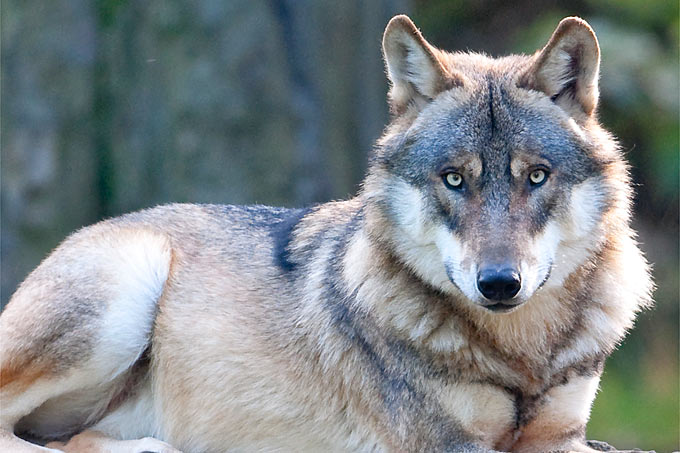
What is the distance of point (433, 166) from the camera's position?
5281mm

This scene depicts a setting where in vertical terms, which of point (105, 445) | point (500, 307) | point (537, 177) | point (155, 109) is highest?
point (537, 177)

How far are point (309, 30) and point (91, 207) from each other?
3748mm

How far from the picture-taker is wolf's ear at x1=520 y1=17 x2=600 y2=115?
533cm

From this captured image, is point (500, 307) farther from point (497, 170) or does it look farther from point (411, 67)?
point (411, 67)

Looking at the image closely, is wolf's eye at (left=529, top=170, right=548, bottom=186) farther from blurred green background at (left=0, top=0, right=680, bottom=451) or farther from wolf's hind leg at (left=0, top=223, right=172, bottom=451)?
blurred green background at (left=0, top=0, right=680, bottom=451)

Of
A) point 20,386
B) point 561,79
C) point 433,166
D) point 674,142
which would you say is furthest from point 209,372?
point 674,142

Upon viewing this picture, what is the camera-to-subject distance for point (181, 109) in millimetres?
12461

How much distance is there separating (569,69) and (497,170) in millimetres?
A: 856

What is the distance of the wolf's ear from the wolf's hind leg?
2.88 metres

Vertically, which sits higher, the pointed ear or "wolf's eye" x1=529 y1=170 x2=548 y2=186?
the pointed ear

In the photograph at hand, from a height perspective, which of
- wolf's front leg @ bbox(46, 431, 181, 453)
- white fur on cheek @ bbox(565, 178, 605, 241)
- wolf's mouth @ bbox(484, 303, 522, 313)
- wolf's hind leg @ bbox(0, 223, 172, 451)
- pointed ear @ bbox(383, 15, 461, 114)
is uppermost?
pointed ear @ bbox(383, 15, 461, 114)

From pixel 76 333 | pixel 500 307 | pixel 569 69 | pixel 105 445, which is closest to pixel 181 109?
pixel 76 333

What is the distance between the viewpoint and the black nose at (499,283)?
4754 millimetres

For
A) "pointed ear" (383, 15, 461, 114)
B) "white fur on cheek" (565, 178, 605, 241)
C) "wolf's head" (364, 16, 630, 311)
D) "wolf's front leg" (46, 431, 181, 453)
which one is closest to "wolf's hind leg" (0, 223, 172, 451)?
"wolf's front leg" (46, 431, 181, 453)
